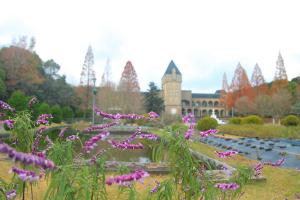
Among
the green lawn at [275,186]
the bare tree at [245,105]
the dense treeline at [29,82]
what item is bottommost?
the green lawn at [275,186]

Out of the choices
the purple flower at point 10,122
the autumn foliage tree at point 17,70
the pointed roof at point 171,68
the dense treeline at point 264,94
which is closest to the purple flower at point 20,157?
the purple flower at point 10,122

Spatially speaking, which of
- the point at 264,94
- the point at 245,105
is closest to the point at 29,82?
the point at 245,105

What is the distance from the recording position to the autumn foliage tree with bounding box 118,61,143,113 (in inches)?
1505

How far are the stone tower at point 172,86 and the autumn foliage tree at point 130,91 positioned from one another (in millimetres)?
21104

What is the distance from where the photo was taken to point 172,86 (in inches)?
2638

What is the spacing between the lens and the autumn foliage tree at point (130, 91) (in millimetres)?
38219

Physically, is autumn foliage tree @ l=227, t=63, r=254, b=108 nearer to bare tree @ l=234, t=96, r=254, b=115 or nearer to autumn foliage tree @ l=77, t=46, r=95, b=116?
bare tree @ l=234, t=96, r=254, b=115

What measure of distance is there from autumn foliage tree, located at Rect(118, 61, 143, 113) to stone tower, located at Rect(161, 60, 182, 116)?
2110 cm

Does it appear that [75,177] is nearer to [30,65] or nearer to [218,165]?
[218,165]

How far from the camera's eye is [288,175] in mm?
7258

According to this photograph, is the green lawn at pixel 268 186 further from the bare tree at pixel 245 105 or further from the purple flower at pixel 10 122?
the bare tree at pixel 245 105

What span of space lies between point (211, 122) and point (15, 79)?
23.0 metres

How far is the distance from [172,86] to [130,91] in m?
26.0

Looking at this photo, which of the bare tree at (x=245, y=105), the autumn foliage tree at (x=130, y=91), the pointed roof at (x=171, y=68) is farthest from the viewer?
the pointed roof at (x=171, y=68)
